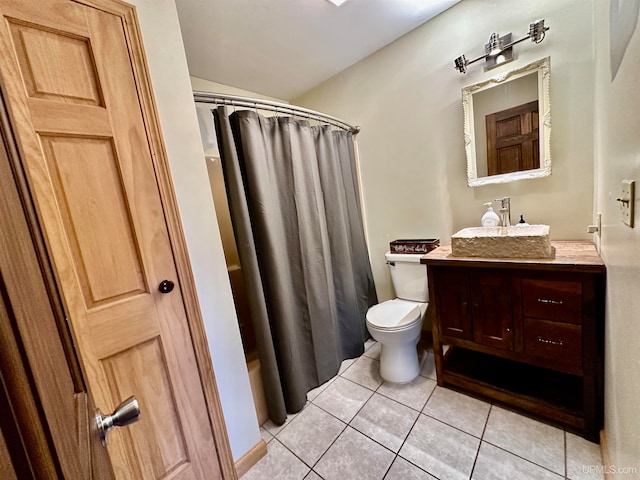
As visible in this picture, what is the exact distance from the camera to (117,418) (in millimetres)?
474

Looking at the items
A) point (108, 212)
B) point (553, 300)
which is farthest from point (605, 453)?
point (108, 212)

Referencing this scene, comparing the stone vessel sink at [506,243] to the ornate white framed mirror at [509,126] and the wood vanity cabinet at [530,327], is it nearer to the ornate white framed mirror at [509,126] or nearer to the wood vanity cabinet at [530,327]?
the wood vanity cabinet at [530,327]

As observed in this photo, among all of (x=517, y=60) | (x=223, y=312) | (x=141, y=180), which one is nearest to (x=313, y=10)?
(x=517, y=60)

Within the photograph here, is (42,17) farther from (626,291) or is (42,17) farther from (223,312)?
(626,291)

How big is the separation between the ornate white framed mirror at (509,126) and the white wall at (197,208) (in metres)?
1.61

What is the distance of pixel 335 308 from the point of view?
1881 mm

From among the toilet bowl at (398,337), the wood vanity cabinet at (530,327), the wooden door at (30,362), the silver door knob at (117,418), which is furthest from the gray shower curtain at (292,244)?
the wooden door at (30,362)

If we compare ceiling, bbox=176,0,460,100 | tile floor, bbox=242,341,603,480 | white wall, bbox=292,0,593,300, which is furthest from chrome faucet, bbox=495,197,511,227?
ceiling, bbox=176,0,460,100

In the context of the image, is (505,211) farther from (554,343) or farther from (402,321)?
(402,321)

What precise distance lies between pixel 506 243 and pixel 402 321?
28.9 inches

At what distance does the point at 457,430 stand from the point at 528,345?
0.57 m

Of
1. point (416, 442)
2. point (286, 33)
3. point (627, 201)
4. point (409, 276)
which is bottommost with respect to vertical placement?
point (416, 442)

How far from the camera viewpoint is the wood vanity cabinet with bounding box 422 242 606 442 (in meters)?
1.14

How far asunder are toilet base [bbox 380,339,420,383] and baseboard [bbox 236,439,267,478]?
86 cm
